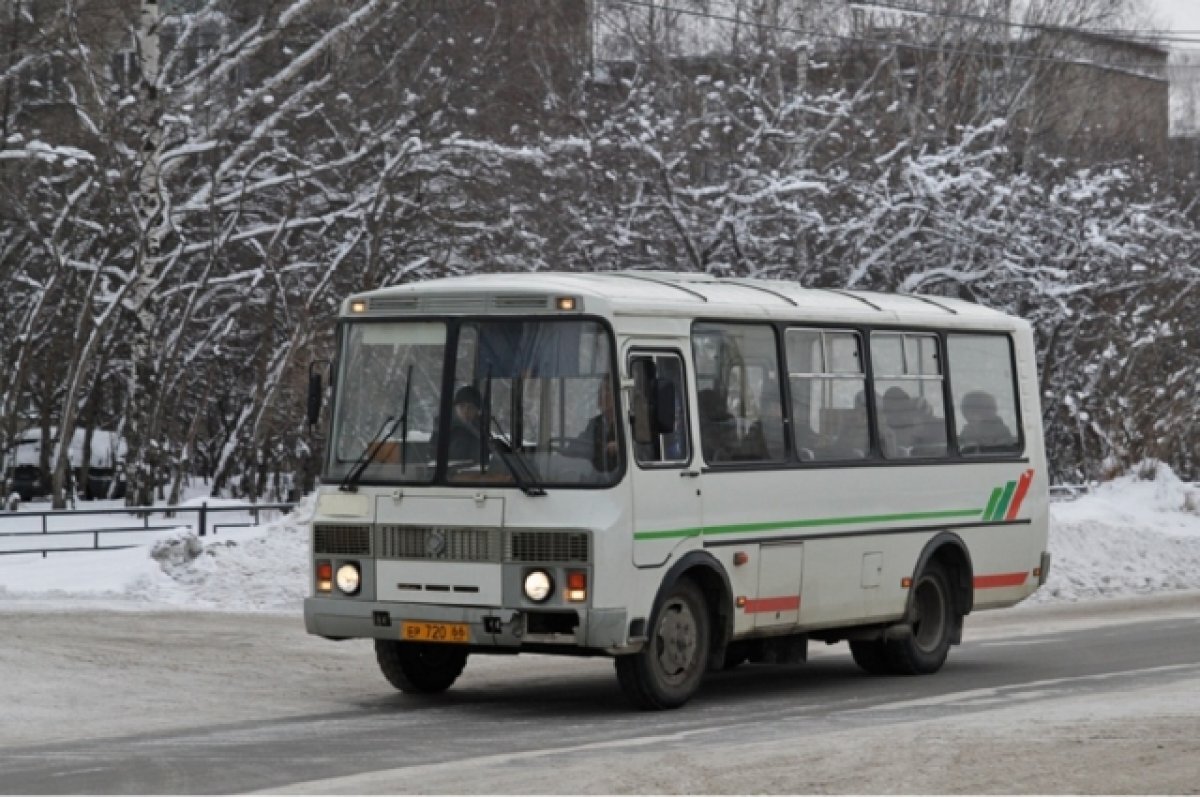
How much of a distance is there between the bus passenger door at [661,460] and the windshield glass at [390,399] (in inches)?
49.6

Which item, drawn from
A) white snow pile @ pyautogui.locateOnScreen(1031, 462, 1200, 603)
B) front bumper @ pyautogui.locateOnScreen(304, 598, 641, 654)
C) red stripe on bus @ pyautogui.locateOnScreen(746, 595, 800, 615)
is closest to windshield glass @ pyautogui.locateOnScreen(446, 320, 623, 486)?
front bumper @ pyautogui.locateOnScreen(304, 598, 641, 654)

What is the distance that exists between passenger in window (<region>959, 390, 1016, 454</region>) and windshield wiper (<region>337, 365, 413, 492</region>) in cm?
525

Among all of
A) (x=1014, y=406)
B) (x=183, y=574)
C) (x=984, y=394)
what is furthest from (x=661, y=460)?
(x=183, y=574)

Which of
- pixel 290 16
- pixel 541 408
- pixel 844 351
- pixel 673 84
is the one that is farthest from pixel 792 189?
pixel 541 408

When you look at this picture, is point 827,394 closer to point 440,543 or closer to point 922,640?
point 922,640

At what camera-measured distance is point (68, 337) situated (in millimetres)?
36969

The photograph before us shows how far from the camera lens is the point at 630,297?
1417 cm

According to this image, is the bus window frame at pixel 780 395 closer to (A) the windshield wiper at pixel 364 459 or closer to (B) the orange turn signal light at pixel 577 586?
(B) the orange turn signal light at pixel 577 586

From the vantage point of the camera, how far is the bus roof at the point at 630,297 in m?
14.0

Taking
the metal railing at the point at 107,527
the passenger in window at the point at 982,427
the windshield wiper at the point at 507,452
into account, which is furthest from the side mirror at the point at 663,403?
the metal railing at the point at 107,527

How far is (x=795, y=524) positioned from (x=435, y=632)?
2897 millimetres

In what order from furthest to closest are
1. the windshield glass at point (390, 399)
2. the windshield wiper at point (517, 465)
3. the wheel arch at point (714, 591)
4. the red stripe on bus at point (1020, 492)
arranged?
1. the red stripe on bus at point (1020, 492)
2. the wheel arch at point (714, 591)
3. the windshield glass at point (390, 399)
4. the windshield wiper at point (517, 465)

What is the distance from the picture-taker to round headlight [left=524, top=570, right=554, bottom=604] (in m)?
13.5

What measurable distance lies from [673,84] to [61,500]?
1560 centimetres
